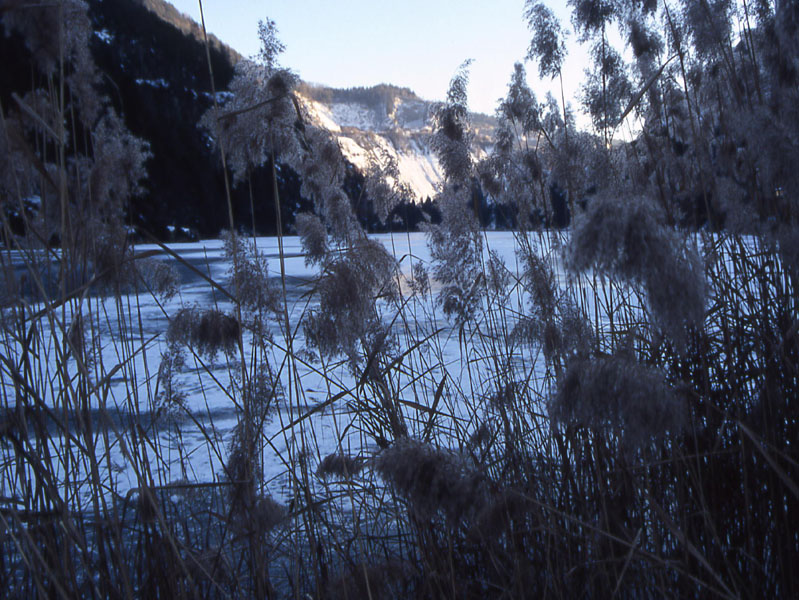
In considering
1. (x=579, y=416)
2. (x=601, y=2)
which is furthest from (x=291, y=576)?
(x=601, y=2)

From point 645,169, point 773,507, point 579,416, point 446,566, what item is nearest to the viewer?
point 579,416

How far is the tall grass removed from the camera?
2.53 ft

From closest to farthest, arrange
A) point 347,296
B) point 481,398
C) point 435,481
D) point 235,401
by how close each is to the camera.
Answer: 1. point 435,481
2. point 347,296
3. point 235,401
4. point 481,398

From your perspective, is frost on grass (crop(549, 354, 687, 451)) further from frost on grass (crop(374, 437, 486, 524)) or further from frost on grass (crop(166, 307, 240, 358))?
frost on grass (crop(166, 307, 240, 358))

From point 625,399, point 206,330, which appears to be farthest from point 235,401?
point 625,399

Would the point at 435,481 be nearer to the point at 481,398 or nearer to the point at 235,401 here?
the point at 235,401

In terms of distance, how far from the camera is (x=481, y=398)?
75.0 inches

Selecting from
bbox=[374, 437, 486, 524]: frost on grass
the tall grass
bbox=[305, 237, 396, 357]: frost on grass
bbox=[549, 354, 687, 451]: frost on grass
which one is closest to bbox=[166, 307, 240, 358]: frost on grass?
the tall grass

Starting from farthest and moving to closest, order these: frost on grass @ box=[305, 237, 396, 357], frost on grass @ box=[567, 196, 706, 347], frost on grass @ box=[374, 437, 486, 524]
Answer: frost on grass @ box=[305, 237, 396, 357] < frost on grass @ box=[374, 437, 486, 524] < frost on grass @ box=[567, 196, 706, 347]

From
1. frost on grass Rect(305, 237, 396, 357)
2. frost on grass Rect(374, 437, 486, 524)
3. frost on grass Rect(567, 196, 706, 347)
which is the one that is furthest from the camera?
frost on grass Rect(305, 237, 396, 357)

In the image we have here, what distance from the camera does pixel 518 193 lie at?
235cm

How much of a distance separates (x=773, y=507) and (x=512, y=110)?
1795mm

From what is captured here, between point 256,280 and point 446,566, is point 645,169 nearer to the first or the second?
point 256,280

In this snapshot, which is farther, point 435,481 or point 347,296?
point 347,296
